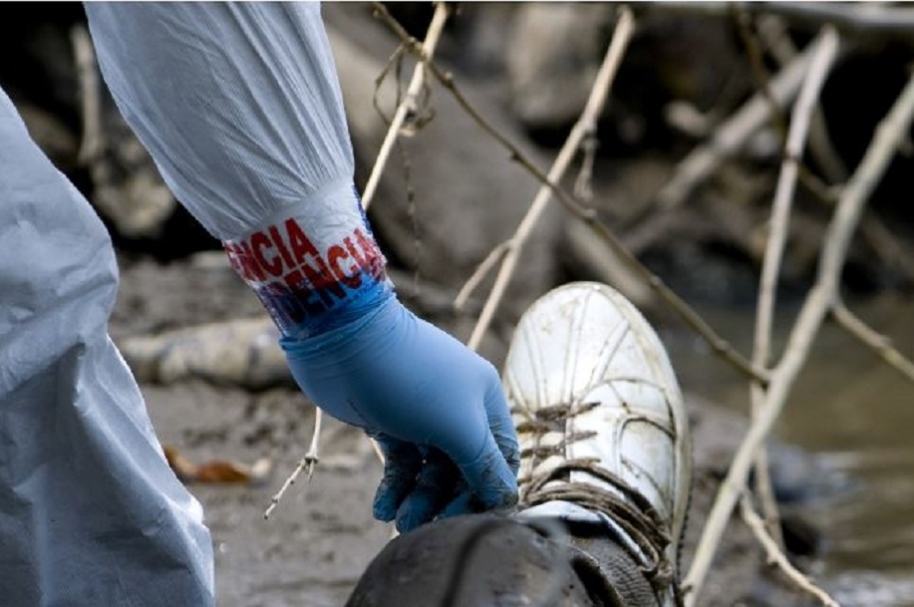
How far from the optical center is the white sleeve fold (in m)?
1.45

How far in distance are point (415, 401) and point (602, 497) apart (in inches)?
24.6

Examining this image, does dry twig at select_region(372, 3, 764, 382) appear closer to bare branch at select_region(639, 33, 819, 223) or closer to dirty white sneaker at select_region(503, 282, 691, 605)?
dirty white sneaker at select_region(503, 282, 691, 605)

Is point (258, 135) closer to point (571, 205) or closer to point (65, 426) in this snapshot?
point (65, 426)

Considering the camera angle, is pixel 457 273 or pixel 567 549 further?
pixel 457 273

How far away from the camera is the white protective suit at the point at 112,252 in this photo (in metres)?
1.46

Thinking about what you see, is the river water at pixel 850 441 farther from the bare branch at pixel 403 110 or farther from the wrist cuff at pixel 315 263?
the wrist cuff at pixel 315 263

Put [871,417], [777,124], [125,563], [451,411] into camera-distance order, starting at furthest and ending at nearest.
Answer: [871,417] → [777,124] → [125,563] → [451,411]

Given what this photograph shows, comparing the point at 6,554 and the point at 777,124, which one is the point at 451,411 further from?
Result: the point at 777,124

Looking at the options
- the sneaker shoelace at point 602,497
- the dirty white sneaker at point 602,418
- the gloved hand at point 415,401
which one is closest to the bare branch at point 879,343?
the dirty white sneaker at point 602,418

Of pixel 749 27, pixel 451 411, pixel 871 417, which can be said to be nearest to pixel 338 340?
pixel 451 411

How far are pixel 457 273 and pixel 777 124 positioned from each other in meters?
3.10

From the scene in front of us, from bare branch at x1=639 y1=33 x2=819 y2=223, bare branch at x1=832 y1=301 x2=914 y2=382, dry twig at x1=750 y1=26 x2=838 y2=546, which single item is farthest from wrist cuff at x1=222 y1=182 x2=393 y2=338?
bare branch at x1=639 y1=33 x2=819 y2=223

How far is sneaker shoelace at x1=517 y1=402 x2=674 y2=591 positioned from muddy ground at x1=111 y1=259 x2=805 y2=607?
676mm

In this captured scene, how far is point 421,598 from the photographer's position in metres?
1.37
